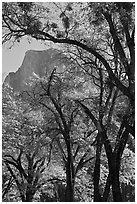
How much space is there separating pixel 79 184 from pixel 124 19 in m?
11.7

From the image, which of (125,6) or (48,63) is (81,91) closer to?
(48,63)

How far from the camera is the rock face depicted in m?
12.7

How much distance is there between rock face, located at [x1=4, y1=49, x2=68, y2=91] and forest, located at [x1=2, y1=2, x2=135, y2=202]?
0.20 m

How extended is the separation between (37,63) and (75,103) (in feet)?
15.5

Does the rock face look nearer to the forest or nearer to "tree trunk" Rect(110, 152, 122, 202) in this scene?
the forest

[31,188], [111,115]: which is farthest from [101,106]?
[31,188]

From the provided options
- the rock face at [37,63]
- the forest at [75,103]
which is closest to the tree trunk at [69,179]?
the forest at [75,103]

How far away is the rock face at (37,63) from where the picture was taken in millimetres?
12742

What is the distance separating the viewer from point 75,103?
13.8 metres

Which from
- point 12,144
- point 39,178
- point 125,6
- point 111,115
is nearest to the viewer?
point 125,6

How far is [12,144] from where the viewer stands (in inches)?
569

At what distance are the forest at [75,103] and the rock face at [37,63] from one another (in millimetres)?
205

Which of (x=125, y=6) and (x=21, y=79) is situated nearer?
(x=125, y=6)

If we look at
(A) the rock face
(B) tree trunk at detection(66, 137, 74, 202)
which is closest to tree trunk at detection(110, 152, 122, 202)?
(B) tree trunk at detection(66, 137, 74, 202)
